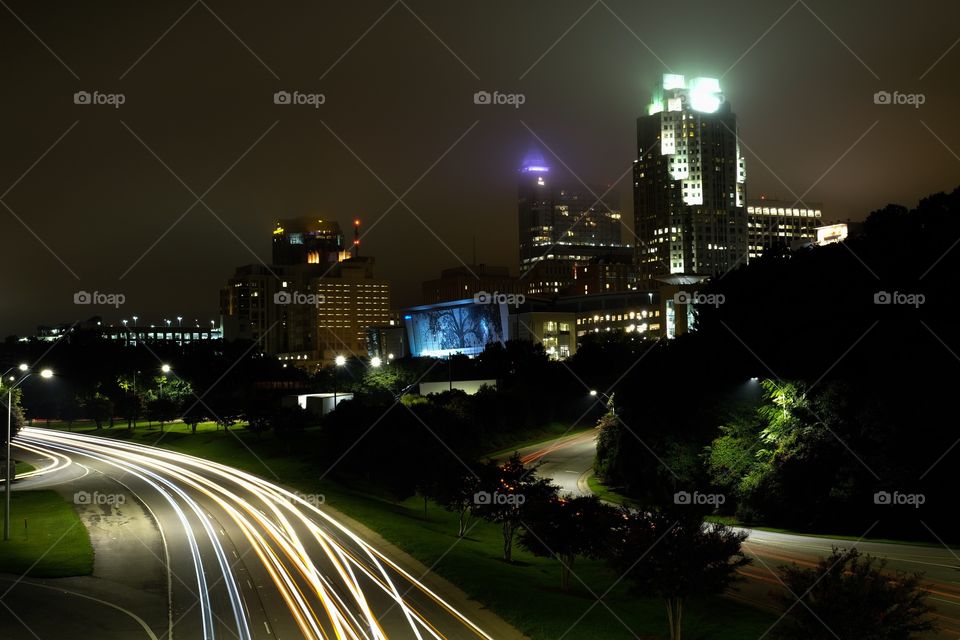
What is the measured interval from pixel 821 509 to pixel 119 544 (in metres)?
31.0

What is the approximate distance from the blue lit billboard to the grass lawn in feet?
361

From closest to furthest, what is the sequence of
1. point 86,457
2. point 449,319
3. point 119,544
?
1. point 119,544
2. point 86,457
3. point 449,319

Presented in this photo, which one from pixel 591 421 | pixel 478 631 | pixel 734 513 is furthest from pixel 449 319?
pixel 478 631

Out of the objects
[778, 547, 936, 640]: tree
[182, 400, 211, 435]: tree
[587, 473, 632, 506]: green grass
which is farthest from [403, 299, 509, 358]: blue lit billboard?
[778, 547, 936, 640]: tree

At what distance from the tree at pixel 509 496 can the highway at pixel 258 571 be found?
228 inches

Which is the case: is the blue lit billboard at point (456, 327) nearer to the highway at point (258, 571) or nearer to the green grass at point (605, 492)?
the green grass at point (605, 492)

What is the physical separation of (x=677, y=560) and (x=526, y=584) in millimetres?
6904

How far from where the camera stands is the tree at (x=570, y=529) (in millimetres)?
31062

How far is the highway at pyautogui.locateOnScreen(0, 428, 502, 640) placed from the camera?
2258 centimetres

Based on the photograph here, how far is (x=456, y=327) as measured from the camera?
170 m

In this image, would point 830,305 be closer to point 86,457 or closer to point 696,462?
point 696,462

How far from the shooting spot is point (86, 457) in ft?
203

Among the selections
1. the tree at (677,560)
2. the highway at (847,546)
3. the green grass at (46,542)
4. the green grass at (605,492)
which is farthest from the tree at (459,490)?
the tree at (677,560)

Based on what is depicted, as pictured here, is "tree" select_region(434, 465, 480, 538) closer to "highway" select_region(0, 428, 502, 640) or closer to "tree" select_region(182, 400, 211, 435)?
"highway" select_region(0, 428, 502, 640)
